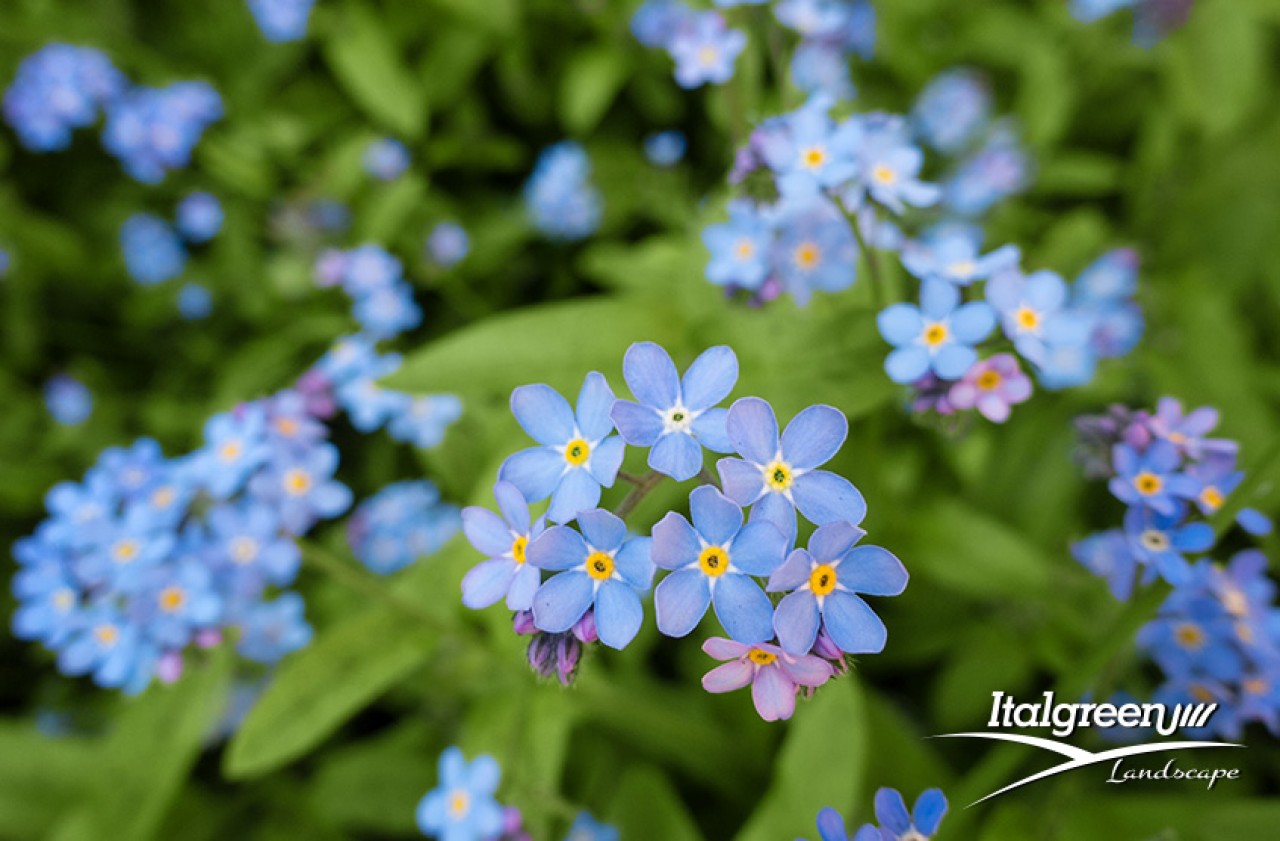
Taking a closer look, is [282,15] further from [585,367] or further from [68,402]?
[585,367]

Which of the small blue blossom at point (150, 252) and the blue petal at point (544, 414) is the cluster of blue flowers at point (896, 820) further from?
the small blue blossom at point (150, 252)

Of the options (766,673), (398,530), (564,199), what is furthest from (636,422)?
(564,199)

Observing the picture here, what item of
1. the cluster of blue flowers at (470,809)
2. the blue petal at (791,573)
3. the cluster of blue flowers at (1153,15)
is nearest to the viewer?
the blue petal at (791,573)

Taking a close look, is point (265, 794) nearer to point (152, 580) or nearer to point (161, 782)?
point (161, 782)

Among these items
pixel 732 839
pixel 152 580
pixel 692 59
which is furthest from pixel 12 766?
pixel 692 59

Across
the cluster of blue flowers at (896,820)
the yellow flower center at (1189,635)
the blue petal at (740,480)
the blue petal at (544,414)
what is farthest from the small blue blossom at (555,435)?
the yellow flower center at (1189,635)

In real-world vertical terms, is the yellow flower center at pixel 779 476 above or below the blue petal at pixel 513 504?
above
